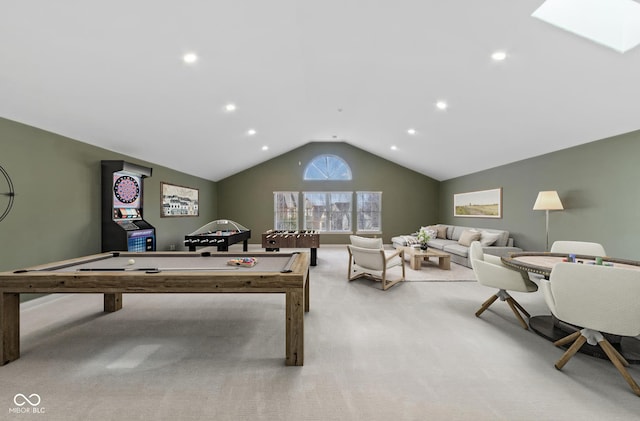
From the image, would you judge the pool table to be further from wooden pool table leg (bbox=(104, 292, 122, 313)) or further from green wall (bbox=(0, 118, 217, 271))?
green wall (bbox=(0, 118, 217, 271))

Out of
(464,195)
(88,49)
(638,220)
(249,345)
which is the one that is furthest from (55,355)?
(464,195)

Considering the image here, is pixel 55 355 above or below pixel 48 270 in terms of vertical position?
below

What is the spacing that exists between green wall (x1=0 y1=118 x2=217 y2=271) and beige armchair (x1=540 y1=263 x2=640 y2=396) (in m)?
5.49

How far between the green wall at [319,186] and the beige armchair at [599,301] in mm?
6708

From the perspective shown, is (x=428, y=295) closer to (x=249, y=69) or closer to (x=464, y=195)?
(x=249, y=69)

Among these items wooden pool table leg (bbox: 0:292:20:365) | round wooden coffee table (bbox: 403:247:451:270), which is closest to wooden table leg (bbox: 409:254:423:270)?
round wooden coffee table (bbox: 403:247:451:270)

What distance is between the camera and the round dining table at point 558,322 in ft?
7.24

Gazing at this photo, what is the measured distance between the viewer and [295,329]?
2.06 m

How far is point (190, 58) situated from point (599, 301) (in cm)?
443

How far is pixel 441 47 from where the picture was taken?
3.01 metres

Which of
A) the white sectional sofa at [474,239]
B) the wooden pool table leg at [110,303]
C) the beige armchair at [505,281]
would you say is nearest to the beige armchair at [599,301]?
the beige armchair at [505,281]

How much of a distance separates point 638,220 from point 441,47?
3.55 meters

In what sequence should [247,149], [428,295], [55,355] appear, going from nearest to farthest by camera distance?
[55,355], [428,295], [247,149]

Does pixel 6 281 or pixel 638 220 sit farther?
pixel 638 220
